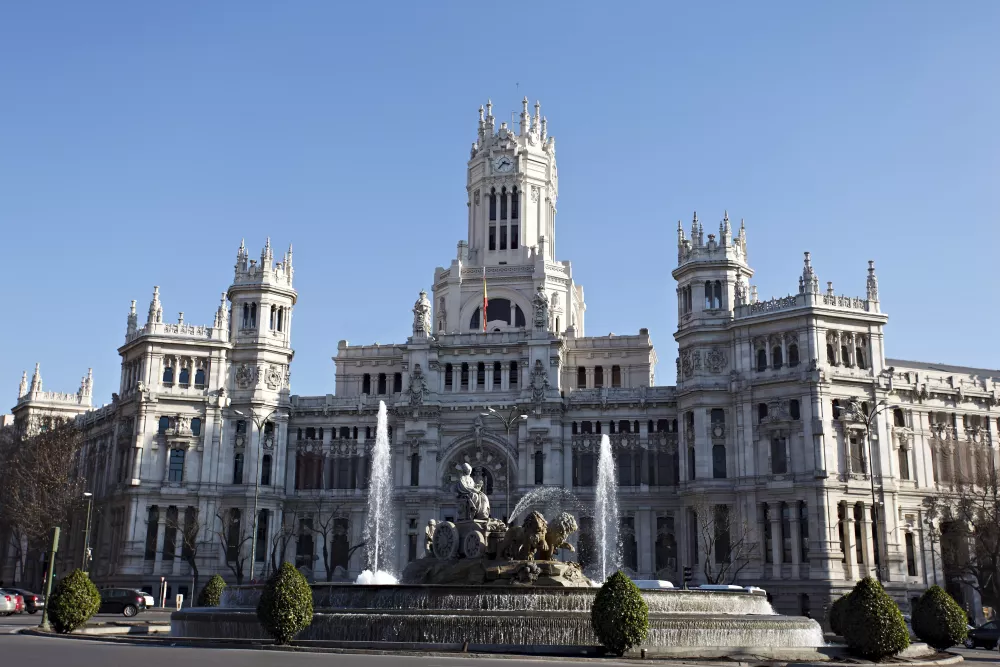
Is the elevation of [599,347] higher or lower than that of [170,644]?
higher

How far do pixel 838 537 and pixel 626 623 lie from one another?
4924cm

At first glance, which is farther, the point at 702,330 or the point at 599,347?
the point at 599,347

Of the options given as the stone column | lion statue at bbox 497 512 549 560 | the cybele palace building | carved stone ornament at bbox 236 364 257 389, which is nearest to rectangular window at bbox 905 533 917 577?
the cybele palace building

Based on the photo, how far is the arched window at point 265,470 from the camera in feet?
303

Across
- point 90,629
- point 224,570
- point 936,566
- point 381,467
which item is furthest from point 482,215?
point 90,629

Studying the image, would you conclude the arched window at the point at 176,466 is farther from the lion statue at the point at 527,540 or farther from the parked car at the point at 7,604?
the lion statue at the point at 527,540

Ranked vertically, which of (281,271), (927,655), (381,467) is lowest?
(927,655)

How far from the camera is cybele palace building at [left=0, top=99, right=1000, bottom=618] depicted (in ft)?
260

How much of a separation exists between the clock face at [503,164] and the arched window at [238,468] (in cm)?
4036

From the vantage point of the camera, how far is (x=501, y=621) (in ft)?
113

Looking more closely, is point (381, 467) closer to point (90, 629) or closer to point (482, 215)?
point (482, 215)

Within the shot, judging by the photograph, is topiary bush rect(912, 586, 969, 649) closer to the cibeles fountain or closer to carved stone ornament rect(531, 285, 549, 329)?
the cibeles fountain

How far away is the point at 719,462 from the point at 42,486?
58.2 m

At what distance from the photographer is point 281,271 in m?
97.9
